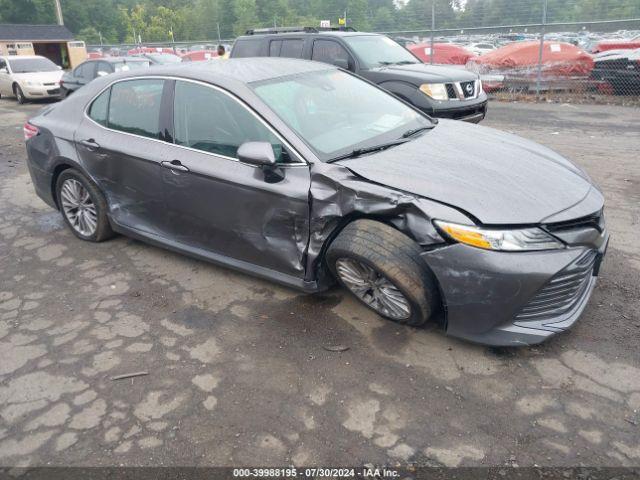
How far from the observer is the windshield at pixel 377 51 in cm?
805

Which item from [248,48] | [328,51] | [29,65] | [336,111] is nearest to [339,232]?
[336,111]

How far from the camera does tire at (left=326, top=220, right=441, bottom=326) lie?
2918 mm

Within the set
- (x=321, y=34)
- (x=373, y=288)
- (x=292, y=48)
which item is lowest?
(x=373, y=288)

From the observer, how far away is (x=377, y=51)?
Result: 8.33 metres

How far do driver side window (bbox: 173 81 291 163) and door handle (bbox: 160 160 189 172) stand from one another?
15 cm

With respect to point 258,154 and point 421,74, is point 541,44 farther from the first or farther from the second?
point 258,154

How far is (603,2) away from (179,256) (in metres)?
16.0

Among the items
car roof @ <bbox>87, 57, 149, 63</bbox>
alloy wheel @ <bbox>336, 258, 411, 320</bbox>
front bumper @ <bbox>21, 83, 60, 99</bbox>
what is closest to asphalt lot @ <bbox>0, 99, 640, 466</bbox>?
alloy wheel @ <bbox>336, 258, 411, 320</bbox>

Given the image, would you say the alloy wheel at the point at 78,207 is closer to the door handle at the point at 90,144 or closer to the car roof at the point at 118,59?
the door handle at the point at 90,144

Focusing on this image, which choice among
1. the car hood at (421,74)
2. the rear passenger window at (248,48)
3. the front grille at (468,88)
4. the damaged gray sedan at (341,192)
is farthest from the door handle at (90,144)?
the front grille at (468,88)

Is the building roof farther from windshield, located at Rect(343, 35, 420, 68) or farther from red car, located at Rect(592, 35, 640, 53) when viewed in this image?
windshield, located at Rect(343, 35, 420, 68)

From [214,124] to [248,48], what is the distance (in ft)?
19.5

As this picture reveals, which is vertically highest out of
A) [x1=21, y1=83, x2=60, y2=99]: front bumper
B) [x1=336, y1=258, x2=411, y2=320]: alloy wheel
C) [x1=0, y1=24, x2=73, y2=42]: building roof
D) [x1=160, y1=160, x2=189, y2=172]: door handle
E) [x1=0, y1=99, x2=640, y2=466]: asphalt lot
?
[x1=0, y1=24, x2=73, y2=42]: building roof

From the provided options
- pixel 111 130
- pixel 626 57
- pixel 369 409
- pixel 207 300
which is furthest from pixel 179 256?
pixel 626 57
